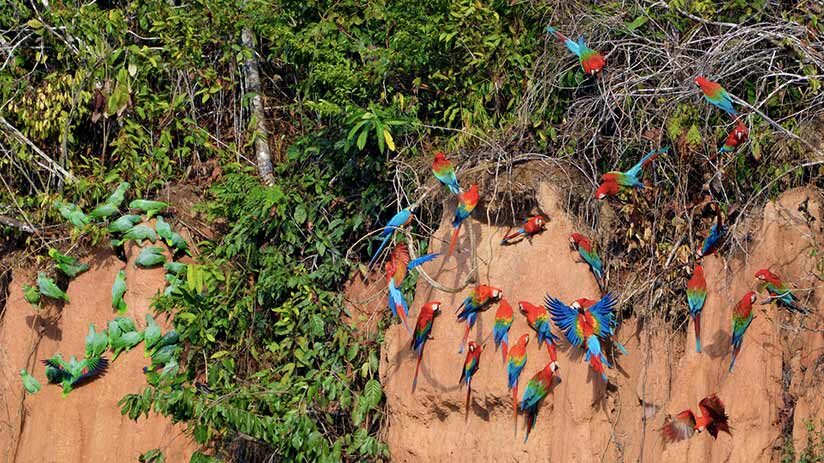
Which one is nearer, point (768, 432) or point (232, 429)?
point (768, 432)

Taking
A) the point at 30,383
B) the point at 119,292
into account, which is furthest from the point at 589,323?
the point at 30,383

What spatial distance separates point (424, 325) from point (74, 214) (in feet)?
7.90

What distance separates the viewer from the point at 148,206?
7.18 m

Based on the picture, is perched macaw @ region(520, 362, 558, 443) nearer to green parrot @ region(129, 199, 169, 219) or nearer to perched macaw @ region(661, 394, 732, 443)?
perched macaw @ region(661, 394, 732, 443)

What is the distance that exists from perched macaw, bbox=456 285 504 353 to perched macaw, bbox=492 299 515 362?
8 centimetres

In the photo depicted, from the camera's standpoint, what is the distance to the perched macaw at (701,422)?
5840mm

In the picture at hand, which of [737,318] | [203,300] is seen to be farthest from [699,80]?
[203,300]

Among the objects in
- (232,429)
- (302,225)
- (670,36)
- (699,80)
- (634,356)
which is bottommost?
(232,429)

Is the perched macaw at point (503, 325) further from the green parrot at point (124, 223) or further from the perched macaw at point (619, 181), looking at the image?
the green parrot at point (124, 223)

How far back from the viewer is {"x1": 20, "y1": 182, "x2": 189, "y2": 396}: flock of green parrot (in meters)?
6.96

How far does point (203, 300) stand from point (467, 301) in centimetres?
168

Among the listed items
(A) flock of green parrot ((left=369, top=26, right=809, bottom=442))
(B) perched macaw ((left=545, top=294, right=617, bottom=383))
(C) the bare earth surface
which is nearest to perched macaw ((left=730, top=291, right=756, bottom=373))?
(A) flock of green parrot ((left=369, top=26, right=809, bottom=442))

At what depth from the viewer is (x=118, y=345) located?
6.97 metres

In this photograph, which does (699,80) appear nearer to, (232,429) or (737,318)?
(737,318)
